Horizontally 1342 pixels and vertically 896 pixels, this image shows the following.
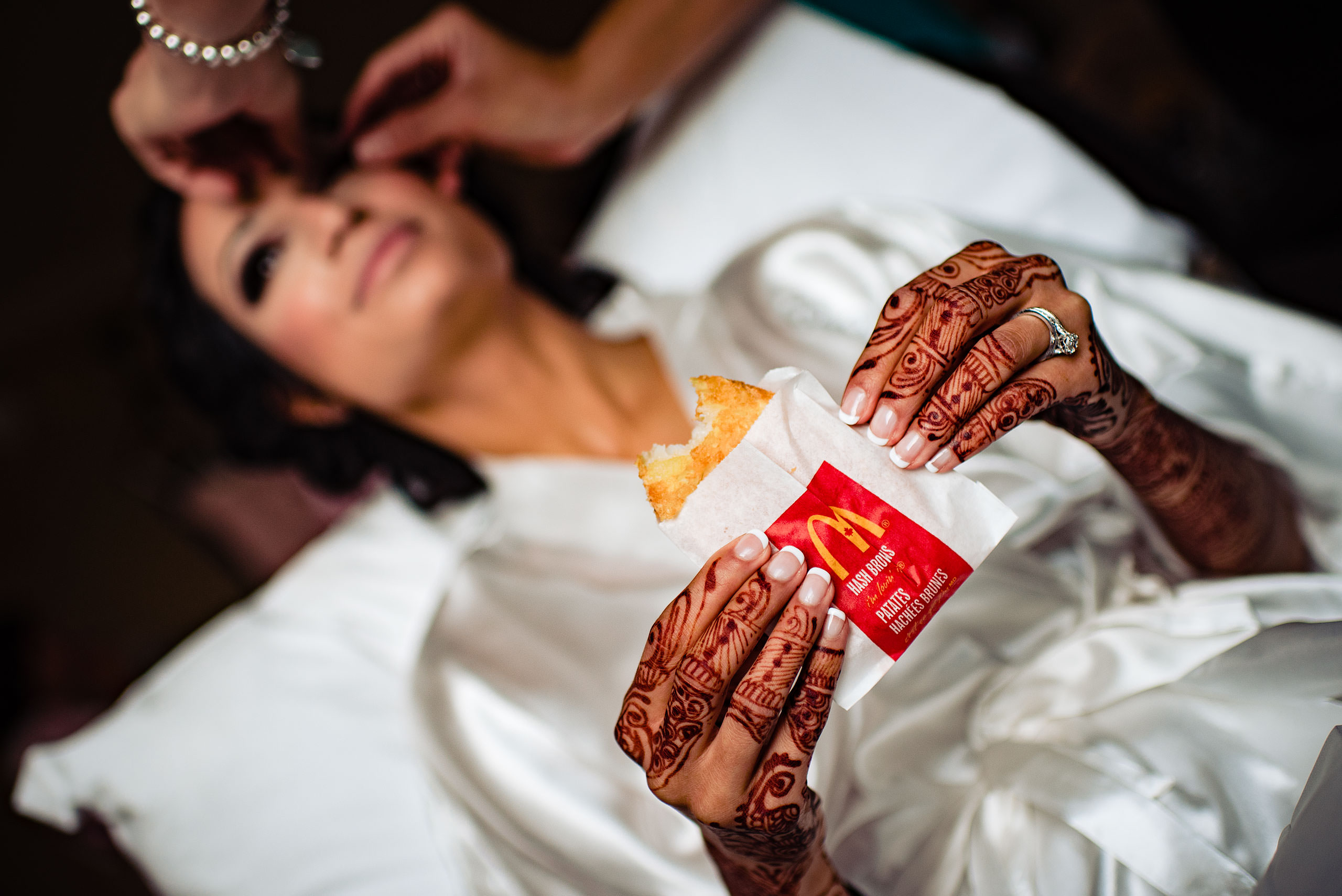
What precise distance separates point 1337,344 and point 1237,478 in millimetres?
373

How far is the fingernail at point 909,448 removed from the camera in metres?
0.64

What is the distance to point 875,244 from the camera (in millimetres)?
1396

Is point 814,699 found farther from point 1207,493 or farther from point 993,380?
point 1207,493

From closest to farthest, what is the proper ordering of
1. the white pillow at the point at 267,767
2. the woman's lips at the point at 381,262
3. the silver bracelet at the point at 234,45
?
the silver bracelet at the point at 234,45 → the woman's lips at the point at 381,262 → the white pillow at the point at 267,767

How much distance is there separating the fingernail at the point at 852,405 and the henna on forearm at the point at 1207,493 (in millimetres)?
334

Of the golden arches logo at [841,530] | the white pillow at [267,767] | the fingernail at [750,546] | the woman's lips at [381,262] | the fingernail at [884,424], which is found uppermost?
the fingernail at [884,424]

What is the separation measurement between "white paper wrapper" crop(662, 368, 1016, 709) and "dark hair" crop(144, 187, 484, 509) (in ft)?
3.45

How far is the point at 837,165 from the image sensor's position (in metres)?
1.71

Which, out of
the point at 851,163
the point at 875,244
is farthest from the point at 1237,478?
the point at 851,163

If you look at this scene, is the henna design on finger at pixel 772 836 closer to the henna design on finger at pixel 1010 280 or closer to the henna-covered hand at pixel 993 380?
the henna-covered hand at pixel 993 380

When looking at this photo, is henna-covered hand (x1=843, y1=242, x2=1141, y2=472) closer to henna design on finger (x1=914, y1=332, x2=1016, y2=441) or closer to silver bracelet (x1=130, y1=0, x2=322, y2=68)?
henna design on finger (x1=914, y1=332, x2=1016, y2=441)

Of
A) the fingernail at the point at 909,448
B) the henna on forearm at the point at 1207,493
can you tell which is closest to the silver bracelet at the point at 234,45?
the fingernail at the point at 909,448

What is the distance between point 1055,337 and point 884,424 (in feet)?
0.64

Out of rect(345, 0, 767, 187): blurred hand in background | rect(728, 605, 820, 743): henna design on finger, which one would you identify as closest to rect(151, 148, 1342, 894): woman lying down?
rect(728, 605, 820, 743): henna design on finger
